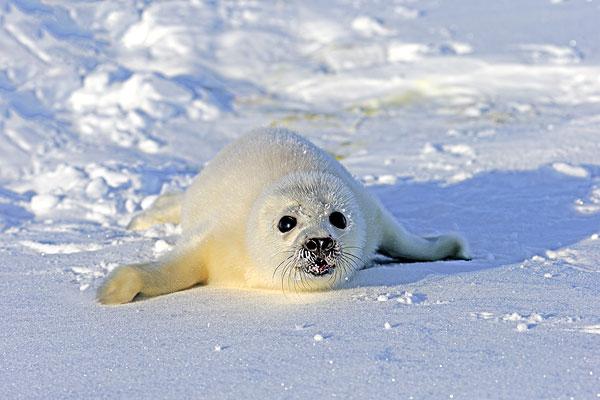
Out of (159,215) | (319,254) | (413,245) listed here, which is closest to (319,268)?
(319,254)

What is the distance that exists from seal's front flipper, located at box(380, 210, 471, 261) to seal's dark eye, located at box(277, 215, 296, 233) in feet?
1.88

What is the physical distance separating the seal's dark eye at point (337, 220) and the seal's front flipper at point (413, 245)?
430 millimetres

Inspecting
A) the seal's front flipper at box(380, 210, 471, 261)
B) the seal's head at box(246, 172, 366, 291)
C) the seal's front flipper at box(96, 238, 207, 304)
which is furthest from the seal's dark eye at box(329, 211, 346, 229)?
the seal's front flipper at box(96, 238, 207, 304)

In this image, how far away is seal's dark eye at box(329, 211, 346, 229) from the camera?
3.05 meters

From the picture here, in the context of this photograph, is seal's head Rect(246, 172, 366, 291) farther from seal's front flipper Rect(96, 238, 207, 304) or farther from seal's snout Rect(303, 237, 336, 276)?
seal's front flipper Rect(96, 238, 207, 304)

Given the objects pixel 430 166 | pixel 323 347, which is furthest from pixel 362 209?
pixel 430 166

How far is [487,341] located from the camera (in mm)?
2369

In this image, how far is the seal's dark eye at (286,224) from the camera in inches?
119

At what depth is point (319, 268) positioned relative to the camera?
9.50 ft

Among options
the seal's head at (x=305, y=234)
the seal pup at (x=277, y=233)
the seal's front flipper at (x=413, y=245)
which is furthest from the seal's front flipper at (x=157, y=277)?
the seal's front flipper at (x=413, y=245)

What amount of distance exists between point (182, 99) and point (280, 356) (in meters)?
4.38

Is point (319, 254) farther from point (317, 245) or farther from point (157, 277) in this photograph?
point (157, 277)

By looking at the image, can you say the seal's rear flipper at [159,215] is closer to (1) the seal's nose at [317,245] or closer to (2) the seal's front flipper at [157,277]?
(2) the seal's front flipper at [157,277]

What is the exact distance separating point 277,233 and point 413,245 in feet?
2.29
